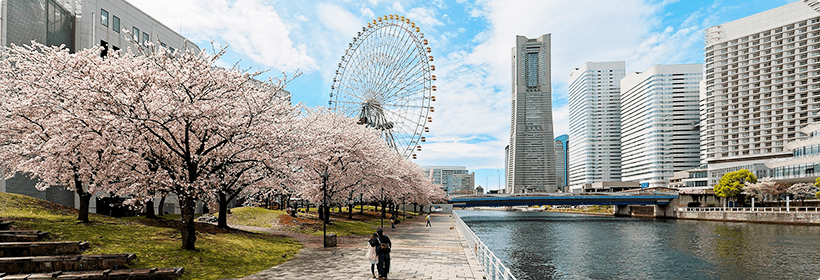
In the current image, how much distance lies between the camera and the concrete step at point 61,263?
16734 mm

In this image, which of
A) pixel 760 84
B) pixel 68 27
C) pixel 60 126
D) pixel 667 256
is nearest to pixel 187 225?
pixel 60 126

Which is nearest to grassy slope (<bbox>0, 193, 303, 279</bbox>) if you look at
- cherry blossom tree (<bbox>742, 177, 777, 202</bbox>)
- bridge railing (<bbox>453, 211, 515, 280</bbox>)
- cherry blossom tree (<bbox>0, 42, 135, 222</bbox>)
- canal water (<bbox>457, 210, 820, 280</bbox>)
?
cherry blossom tree (<bbox>0, 42, 135, 222</bbox>)

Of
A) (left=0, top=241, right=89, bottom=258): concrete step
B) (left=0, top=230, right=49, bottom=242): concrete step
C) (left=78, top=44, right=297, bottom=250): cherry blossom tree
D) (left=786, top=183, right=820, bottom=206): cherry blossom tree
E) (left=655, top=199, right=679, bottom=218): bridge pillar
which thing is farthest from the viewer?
(left=655, top=199, right=679, bottom=218): bridge pillar

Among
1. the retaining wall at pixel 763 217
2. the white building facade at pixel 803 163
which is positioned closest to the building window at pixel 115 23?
the retaining wall at pixel 763 217

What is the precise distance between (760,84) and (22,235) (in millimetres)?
187617

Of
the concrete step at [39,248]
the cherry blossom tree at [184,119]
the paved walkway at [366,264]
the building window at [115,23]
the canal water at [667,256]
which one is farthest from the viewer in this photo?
the building window at [115,23]

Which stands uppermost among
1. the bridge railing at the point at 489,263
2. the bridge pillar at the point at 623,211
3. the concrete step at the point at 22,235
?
the concrete step at the point at 22,235

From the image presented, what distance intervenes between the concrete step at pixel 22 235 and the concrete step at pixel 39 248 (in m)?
1.42

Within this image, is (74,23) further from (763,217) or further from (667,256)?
(763,217)

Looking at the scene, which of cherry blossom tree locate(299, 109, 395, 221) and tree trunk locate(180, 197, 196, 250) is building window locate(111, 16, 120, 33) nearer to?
cherry blossom tree locate(299, 109, 395, 221)

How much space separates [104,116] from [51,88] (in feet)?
17.9

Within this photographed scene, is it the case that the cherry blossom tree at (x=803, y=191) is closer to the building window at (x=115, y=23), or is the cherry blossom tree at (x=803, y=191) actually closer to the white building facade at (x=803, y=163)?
the white building facade at (x=803, y=163)

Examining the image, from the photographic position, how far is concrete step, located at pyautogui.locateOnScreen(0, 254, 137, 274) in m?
16.7

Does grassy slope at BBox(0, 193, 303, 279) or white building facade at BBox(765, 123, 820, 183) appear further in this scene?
white building facade at BBox(765, 123, 820, 183)
